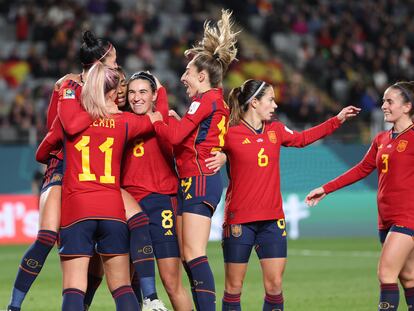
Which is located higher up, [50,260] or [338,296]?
[50,260]

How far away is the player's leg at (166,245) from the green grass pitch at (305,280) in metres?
2.48

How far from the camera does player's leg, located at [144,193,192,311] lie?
866 centimetres

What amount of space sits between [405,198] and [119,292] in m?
2.79

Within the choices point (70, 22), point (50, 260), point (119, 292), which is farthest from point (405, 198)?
point (70, 22)

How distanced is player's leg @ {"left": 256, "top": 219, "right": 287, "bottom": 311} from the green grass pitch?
7.73 ft

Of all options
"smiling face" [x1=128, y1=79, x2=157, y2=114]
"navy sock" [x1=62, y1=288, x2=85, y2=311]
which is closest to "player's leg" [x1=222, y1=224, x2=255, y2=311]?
"smiling face" [x1=128, y1=79, x2=157, y2=114]

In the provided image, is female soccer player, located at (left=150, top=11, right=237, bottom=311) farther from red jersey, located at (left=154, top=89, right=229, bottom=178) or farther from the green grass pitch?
the green grass pitch

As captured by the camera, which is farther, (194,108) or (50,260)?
(50,260)

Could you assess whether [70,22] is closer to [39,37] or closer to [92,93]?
[39,37]

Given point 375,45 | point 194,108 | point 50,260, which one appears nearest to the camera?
point 194,108

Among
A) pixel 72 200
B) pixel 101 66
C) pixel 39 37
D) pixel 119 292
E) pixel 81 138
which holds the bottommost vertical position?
pixel 119 292

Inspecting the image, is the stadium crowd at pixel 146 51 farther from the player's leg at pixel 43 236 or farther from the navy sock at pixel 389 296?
the navy sock at pixel 389 296

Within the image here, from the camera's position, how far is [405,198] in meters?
8.86

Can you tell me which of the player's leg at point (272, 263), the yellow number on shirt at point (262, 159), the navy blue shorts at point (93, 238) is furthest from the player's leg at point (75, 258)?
the yellow number on shirt at point (262, 159)
